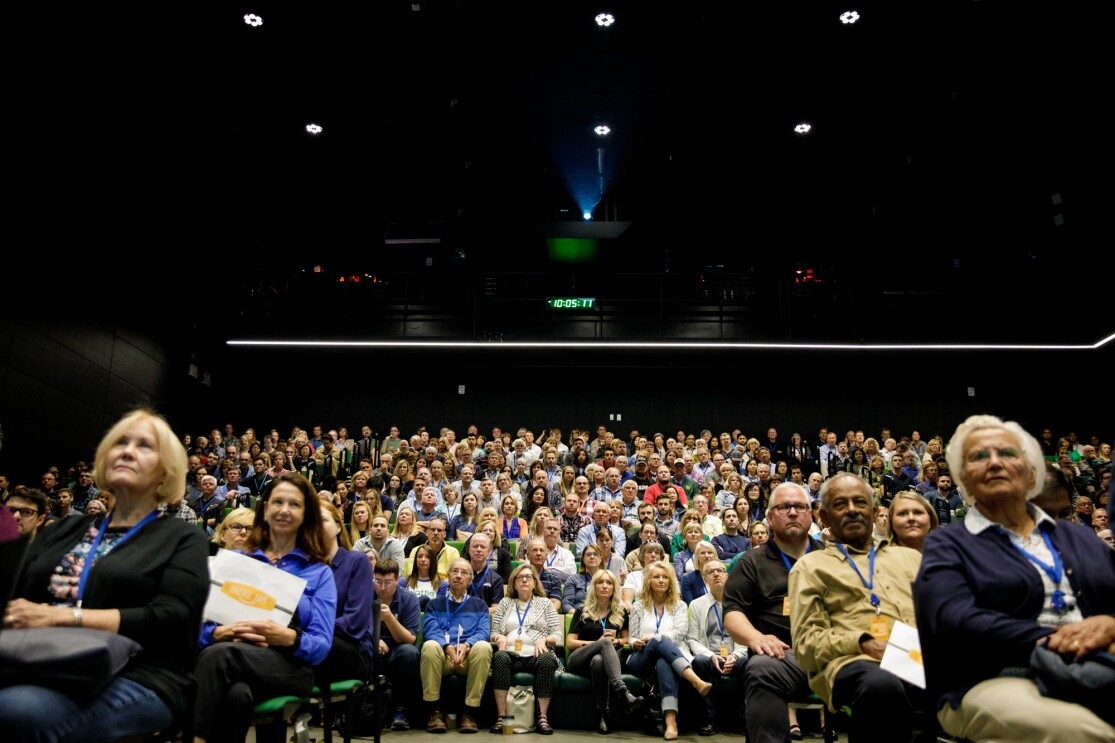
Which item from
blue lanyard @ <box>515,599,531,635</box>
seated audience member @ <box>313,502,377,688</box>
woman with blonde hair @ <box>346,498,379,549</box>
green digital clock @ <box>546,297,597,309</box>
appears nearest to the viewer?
seated audience member @ <box>313,502,377,688</box>

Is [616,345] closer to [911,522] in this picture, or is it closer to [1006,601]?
[911,522]

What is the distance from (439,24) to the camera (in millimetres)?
7926

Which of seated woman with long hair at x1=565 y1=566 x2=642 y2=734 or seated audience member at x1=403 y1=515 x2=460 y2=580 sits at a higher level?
seated audience member at x1=403 y1=515 x2=460 y2=580

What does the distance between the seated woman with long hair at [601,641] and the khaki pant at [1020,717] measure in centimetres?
290

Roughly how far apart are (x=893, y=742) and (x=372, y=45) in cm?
802

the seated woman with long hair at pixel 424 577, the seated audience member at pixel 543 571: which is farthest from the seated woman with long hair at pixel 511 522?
the seated woman with long hair at pixel 424 577

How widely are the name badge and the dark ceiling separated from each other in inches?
249

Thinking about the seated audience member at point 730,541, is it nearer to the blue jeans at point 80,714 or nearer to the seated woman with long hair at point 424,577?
the seated woman with long hair at point 424,577

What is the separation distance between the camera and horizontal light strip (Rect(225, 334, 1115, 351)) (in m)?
12.7

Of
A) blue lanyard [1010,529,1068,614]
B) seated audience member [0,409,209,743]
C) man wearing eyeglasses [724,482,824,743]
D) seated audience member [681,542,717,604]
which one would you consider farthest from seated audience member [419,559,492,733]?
blue lanyard [1010,529,1068,614]

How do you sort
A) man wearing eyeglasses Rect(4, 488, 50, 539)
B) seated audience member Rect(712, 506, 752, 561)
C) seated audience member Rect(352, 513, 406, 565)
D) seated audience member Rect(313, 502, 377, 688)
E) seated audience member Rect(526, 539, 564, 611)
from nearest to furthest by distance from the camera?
seated audience member Rect(313, 502, 377, 688)
man wearing eyeglasses Rect(4, 488, 50, 539)
seated audience member Rect(526, 539, 564, 611)
seated audience member Rect(352, 513, 406, 565)
seated audience member Rect(712, 506, 752, 561)

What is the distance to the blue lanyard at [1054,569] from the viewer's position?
189cm

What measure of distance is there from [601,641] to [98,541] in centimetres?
340

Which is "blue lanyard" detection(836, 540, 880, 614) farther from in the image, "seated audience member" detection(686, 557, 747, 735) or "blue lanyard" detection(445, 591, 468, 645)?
"blue lanyard" detection(445, 591, 468, 645)
